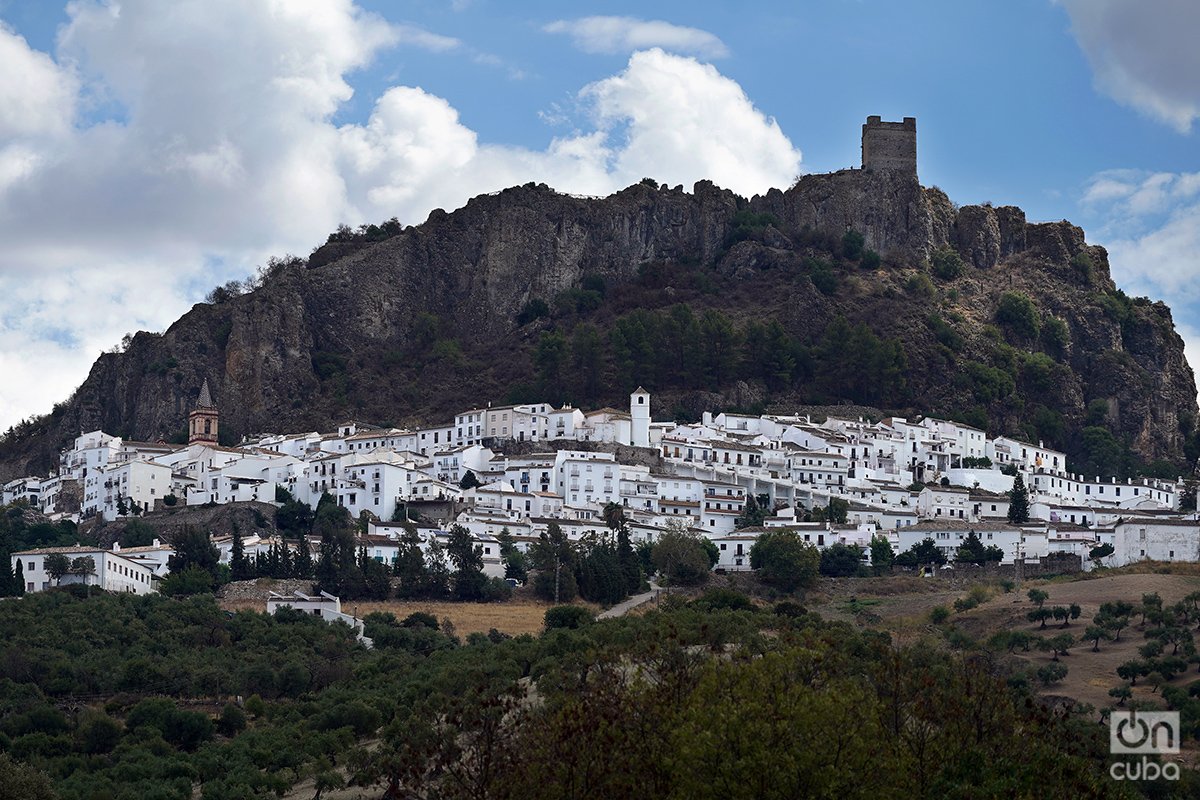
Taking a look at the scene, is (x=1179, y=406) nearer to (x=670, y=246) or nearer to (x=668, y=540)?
(x=670, y=246)

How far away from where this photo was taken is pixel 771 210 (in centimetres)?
12425

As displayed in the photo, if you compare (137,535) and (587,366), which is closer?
(137,535)

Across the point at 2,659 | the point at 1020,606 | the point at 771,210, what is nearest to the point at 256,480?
the point at 2,659

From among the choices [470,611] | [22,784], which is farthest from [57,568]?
[22,784]

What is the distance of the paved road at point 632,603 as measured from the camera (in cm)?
7169

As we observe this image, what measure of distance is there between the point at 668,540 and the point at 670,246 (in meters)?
45.6

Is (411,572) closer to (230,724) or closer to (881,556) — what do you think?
(230,724)

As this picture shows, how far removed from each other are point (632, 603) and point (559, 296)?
4576 cm

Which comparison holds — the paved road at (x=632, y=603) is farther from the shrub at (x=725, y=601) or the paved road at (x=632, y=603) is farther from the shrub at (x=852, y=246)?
the shrub at (x=852, y=246)

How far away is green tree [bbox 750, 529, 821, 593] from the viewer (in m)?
76.9

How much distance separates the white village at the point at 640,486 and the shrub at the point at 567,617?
31.1 feet

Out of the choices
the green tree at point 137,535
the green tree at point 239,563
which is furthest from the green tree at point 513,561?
the green tree at point 137,535

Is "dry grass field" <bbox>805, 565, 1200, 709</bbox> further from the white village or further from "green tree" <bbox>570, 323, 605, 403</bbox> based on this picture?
"green tree" <bbox>570, 323, 605, 403</bbox>

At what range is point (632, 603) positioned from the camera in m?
74.4
